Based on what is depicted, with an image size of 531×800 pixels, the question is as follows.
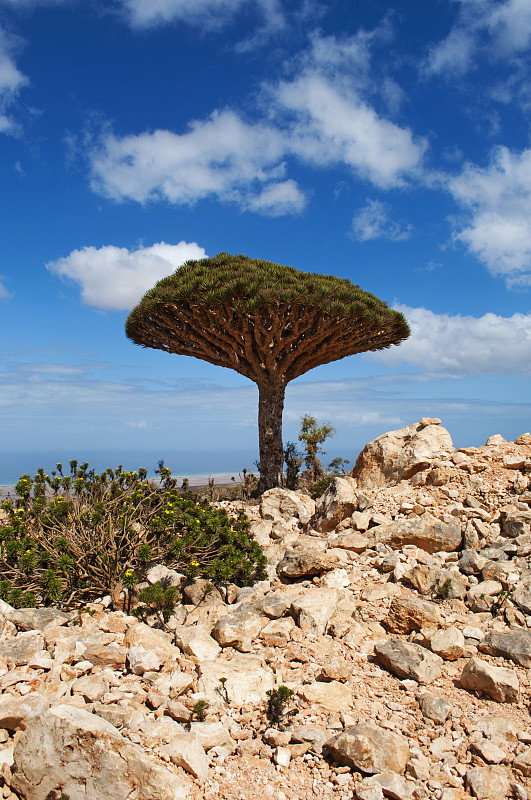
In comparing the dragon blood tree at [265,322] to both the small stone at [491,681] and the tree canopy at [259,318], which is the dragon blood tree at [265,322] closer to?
the tree canopy at [259,318]

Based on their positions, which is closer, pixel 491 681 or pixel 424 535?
pixel 491 681

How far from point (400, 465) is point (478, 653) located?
191 inches

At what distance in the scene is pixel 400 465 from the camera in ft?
30.5

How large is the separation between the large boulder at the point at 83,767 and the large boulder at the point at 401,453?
6966 millimetres

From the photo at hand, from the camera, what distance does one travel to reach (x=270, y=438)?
1359cm

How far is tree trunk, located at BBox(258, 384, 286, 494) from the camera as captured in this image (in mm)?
13609

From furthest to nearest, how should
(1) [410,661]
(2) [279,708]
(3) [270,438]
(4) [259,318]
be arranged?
(3) [270,438], (4) [259,318], (1) [410,661], (2) [279,708]

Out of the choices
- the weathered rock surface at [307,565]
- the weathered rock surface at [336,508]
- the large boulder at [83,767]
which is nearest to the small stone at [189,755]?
the large boulder at [83,767]

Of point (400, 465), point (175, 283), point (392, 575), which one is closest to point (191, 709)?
point (392, 575)

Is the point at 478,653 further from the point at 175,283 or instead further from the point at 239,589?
the point at 175,283

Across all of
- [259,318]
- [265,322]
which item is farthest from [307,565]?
[265,322]

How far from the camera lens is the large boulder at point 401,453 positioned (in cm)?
915

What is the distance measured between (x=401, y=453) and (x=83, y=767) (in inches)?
296

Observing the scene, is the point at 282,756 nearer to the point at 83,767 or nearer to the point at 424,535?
the point at 83,767
